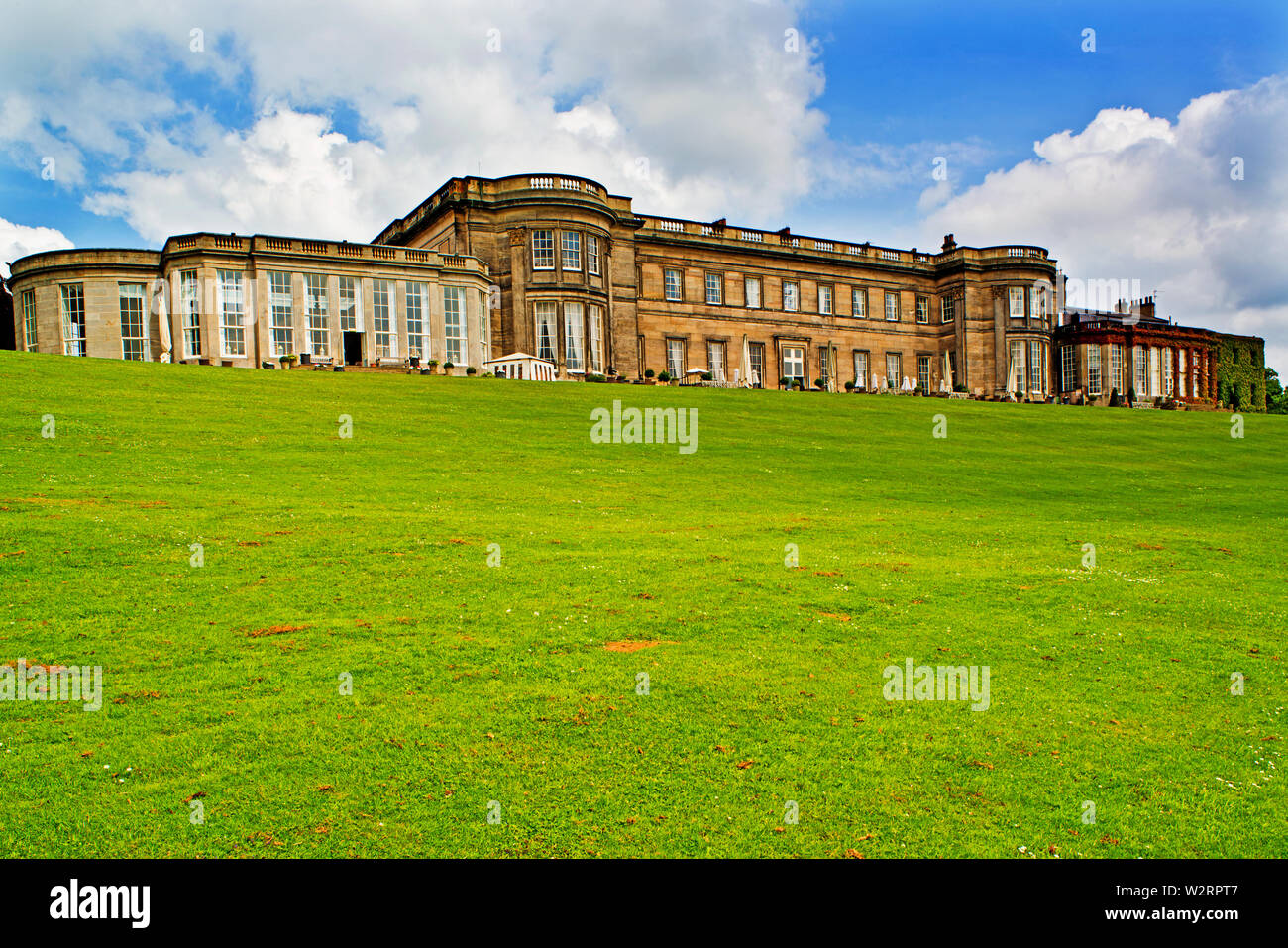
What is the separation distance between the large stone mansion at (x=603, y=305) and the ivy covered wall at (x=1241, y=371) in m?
0.32

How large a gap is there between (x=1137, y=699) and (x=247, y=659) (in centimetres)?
942

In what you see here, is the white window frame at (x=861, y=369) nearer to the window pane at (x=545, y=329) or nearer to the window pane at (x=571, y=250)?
the window pane at (x=571, y=250)

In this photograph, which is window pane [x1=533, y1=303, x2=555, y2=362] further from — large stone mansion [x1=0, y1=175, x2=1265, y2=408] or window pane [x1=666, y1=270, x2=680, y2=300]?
window pane [x1=666, y1=270, x2=680, y2=300]

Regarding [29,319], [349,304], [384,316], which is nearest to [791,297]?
[384,316]

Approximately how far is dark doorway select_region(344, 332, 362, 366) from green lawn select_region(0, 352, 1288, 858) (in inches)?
864

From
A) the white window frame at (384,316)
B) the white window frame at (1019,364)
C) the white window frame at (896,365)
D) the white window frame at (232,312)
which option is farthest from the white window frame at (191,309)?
the white window frame at (1019,364)

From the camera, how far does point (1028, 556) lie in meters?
14.7

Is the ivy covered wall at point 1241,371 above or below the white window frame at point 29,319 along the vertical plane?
below

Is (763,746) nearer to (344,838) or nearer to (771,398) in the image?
(344,838)

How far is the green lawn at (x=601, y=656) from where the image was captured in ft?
19.2

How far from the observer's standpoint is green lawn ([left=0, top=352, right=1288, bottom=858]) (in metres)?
5.87

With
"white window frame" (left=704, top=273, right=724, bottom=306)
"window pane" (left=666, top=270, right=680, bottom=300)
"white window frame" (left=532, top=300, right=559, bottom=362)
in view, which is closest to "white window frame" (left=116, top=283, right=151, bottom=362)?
"white window frame" (left=532, top=300, right=559, bottom=362)

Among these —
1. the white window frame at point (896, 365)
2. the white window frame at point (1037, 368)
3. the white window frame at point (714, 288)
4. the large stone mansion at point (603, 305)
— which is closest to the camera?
the large stone mansion at point (603, 305)

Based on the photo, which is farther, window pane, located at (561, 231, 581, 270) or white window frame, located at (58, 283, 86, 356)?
window pane, located at (561, 231, 581, 270)
